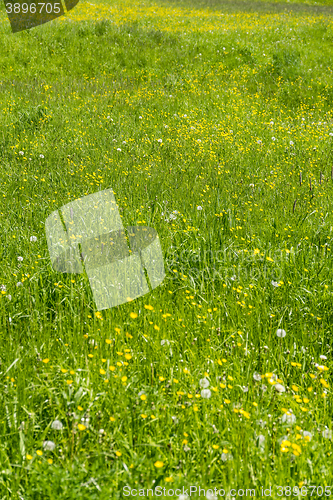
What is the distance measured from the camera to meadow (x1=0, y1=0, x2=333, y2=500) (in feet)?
6.32

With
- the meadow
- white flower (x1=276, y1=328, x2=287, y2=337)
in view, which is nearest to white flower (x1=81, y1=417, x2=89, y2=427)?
the meadow

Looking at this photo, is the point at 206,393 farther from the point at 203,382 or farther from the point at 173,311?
the point at 173,311

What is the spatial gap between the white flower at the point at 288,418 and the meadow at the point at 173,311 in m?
0.03

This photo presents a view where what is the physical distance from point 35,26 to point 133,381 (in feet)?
46.4

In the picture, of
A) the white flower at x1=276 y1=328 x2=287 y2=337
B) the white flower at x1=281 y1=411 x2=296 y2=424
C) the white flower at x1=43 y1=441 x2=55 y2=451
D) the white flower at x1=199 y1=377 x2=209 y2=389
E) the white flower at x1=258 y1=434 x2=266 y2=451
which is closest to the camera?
the white flower at x1=43 y1=441 x2=55 y2=451

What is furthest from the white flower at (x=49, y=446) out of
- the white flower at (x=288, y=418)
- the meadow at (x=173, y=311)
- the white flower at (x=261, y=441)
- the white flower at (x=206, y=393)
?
the white flower at (x=288, y=418)

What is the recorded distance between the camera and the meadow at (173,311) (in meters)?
1.93

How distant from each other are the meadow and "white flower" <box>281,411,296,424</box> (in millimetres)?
32

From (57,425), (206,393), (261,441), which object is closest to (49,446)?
(57,425)

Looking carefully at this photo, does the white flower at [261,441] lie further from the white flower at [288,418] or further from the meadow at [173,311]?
the white flower at [288,418]

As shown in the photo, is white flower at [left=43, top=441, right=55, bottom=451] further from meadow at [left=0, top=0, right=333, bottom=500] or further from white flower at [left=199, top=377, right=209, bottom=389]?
white flower at [left=199, top=377, right=209, bottom=389]

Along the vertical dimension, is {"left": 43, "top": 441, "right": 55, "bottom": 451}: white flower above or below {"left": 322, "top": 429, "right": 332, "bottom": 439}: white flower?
above

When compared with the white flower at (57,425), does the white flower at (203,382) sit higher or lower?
lower

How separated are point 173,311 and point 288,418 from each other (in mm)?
1228
